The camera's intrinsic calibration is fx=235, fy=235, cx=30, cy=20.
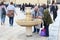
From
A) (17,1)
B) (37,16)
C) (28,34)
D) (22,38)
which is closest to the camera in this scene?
(22,38)

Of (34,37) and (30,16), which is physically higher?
(30,16)

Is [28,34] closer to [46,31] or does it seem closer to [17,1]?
[46,31]

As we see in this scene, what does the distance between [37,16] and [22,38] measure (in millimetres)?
2174

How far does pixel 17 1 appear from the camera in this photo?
59.4 metres

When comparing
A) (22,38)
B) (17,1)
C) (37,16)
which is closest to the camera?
(22,38)

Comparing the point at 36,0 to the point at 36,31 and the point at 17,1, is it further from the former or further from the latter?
the point at 36,31

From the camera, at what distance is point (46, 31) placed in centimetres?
1199

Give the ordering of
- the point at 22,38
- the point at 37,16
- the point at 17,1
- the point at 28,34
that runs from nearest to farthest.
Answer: the point at 22,38, the point at 28,34, the point at 37,16, the point at 17,1

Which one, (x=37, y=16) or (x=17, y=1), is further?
(x=17, y=1)

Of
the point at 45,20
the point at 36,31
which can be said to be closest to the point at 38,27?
the point at 36,31

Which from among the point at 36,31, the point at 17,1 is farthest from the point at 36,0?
the point at 36,31

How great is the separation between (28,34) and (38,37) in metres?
0.68

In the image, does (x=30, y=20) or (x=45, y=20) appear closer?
(x=45, y=20)

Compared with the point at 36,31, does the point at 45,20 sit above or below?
above
